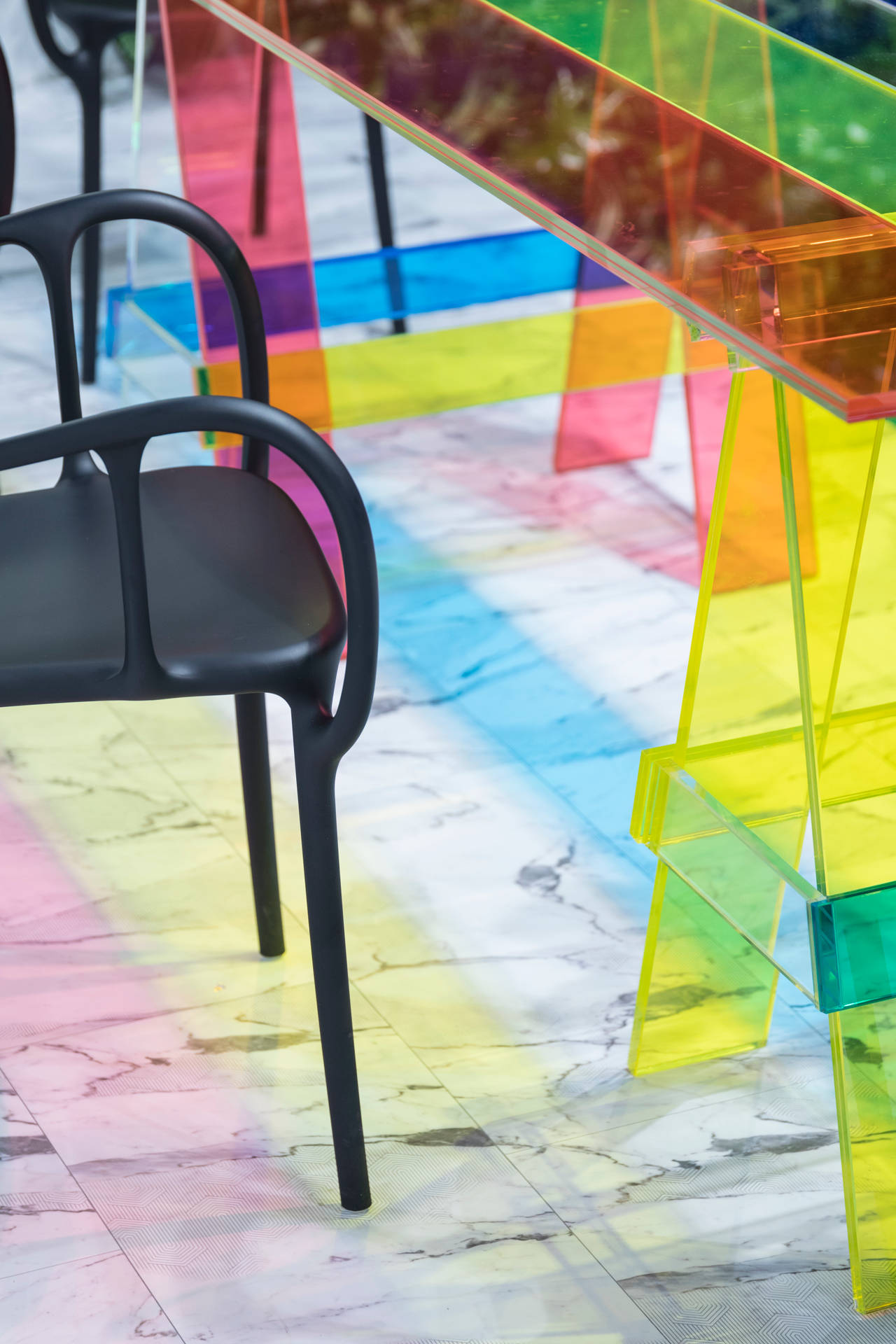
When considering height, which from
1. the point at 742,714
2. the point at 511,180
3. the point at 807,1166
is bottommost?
the point at 807,1166

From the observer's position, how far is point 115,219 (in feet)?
4.51

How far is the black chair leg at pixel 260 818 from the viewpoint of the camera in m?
1.50

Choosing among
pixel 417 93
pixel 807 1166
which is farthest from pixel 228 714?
pixel 807 1166

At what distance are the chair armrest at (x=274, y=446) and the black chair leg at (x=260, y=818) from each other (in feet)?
1.24

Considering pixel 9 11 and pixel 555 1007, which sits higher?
pixel 9 11

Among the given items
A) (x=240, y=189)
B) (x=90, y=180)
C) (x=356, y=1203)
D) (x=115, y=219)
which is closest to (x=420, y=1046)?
(x=356, y=1203)

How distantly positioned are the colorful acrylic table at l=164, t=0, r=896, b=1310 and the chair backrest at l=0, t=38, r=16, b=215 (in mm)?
430

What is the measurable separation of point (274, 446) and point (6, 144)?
1.13m

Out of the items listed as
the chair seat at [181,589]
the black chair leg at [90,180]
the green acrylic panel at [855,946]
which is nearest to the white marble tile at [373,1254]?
the green acrylic panel at [855,946]

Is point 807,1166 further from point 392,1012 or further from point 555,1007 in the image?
point 392,1012

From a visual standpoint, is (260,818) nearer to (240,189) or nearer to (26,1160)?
(26,1160)

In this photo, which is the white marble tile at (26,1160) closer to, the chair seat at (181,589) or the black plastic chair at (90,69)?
the chair seat at (181,589)

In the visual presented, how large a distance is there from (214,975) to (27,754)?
0.48 meters

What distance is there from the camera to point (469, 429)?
266 centimetres
